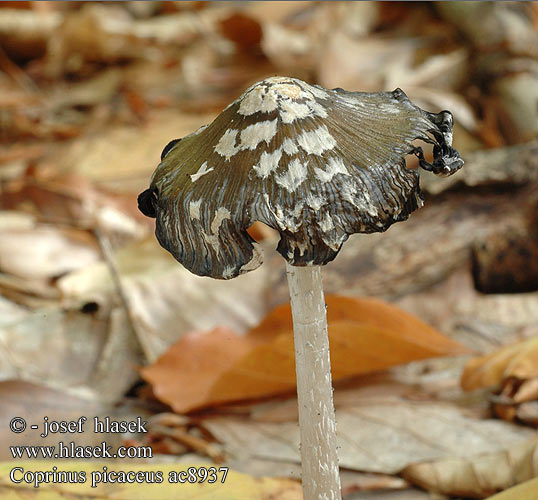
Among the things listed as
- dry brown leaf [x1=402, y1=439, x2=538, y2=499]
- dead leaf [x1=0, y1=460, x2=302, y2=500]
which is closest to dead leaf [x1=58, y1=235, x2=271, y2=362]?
dead leaf [x1=0, y1=460, x2=302, y2=500]

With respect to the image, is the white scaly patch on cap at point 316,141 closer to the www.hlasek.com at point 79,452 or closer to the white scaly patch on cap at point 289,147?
the white scaly patch on cap at point 289,147

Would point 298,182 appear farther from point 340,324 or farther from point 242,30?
point 242,30

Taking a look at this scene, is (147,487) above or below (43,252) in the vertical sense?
below

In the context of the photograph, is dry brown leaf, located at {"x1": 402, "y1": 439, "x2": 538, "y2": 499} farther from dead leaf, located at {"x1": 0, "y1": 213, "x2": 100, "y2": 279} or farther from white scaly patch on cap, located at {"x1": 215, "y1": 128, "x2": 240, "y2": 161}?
dead leaf, located at {"x1": 0, "y1": 213, "x2": 100, "y2": 279}

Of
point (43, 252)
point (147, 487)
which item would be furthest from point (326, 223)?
point (43, 252)

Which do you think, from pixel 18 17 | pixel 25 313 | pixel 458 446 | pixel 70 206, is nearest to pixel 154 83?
pixel 18 17

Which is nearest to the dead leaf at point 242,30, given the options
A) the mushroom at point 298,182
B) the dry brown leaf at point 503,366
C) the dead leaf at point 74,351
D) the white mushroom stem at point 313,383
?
the dead leaf at point 74,351

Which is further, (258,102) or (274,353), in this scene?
(274,353)
